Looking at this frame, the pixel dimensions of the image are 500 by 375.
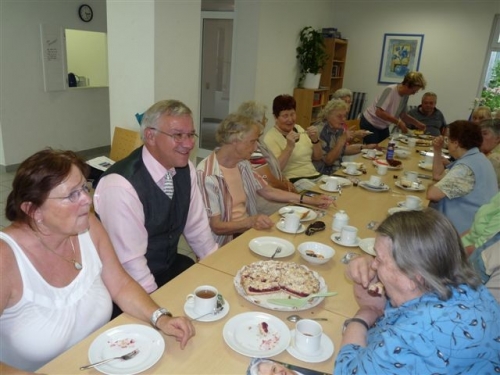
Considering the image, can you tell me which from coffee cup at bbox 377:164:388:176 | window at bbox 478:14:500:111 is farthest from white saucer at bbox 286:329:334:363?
window at bbox 478:14:500:111

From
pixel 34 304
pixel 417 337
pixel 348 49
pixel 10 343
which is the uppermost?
pixel 348 49

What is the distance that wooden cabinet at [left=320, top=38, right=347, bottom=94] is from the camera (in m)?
6.66

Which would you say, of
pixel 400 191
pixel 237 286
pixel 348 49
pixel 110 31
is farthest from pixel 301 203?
pixel 348 49

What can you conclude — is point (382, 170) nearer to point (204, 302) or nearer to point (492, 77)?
point (204, 302)

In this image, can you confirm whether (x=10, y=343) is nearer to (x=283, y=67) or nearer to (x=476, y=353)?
(x=476, y=353)

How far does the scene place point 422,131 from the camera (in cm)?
545

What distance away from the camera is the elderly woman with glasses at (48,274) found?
42.9 inches

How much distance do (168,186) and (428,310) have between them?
4.01ft

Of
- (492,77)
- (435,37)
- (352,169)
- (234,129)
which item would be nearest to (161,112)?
Result: (234,129)

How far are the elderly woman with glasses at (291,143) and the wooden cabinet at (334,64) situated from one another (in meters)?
3.63

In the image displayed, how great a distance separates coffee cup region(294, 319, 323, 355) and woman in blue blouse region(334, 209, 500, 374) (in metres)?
0.11

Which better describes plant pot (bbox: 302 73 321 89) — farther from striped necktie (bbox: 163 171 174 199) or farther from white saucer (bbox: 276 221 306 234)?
striped necktie (bbox: 163 171 174 199)

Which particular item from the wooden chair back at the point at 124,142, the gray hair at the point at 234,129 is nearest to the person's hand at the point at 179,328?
the gray hair at the point at 234,129

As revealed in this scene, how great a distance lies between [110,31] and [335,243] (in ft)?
8.95
